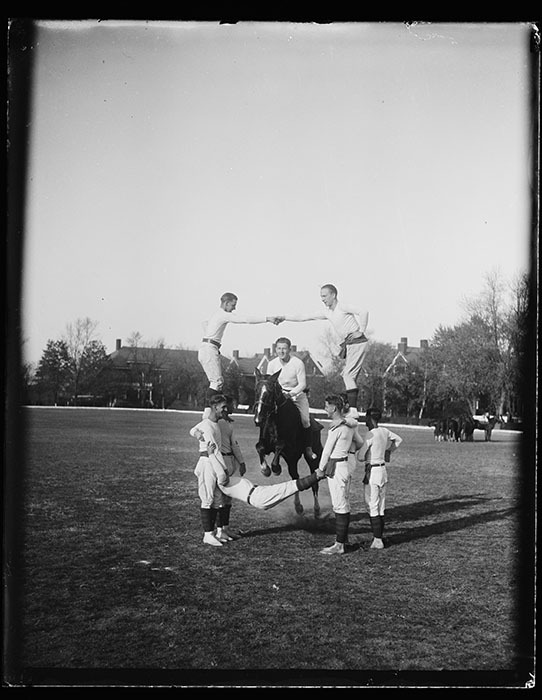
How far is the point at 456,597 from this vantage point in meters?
6.51

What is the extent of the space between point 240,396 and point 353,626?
5129 mm

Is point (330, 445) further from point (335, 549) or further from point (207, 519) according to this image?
point (207, 519)

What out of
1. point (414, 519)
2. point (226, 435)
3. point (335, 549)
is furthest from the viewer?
point (414, 519)

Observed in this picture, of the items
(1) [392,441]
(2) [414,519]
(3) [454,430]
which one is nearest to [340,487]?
(1) [392,441]

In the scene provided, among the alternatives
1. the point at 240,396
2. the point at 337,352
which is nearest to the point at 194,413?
the point at 240,396

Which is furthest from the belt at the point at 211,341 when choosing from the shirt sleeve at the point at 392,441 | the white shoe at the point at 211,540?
the shirt sleeve at the point at 392,441

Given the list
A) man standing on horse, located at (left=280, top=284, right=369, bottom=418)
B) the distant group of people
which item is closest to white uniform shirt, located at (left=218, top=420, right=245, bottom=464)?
the distant group of people

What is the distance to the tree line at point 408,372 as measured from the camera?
977cm

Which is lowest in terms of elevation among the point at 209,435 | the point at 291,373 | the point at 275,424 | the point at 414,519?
the point at 414,519

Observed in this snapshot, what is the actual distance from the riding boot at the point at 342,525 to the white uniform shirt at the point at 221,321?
2.66 meters

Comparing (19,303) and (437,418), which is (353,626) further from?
(437,418)

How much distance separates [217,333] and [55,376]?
14525 millimetres

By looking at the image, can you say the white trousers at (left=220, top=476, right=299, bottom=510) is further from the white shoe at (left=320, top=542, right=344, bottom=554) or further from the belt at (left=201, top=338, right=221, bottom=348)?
the belt at (left=201, top=338, right=221, bottom=348)

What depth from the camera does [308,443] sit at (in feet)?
29.1
